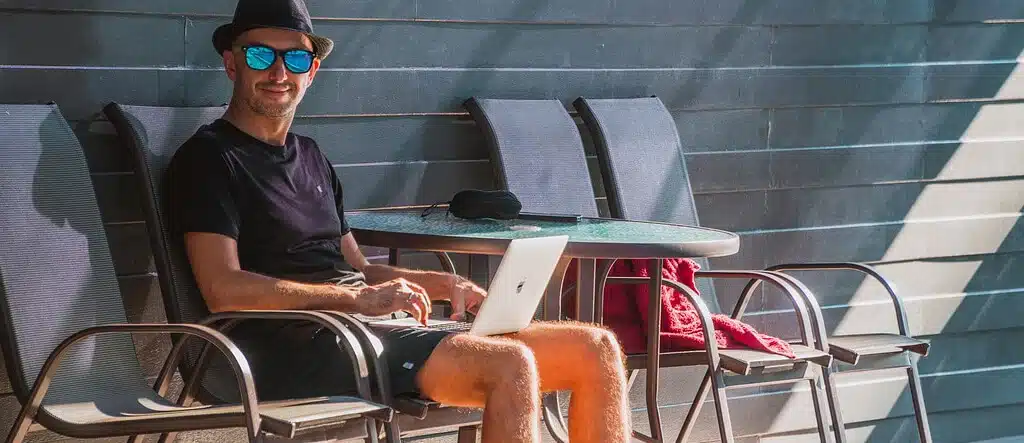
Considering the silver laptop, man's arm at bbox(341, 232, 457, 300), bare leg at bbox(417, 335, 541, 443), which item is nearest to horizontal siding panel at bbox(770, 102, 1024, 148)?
man's arm at bbox(341, 232, 457, 300)

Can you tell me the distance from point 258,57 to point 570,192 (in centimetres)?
117

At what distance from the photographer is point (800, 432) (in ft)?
16.6

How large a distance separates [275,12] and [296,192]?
16.5 inches

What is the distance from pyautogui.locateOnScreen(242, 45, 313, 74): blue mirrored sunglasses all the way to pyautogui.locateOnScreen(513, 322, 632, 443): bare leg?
2.65 feet

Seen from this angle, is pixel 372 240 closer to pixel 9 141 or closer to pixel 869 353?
pixel 9 141

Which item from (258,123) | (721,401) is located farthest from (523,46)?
(721,401)

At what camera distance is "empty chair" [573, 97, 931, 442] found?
168 inches

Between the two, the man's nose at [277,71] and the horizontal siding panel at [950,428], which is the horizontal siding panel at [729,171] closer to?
the horizontal siding panel at [950,428]

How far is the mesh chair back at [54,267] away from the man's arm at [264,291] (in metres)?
0.22

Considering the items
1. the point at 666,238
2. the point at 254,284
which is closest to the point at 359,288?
the point at 254,284

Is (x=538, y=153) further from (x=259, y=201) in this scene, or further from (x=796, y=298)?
(x=259, y=201)

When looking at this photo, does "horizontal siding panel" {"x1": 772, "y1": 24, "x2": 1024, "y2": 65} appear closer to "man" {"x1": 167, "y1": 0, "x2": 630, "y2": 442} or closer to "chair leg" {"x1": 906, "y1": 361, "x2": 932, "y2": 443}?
"chair leg" {"x1": 906, "y1": 361, "x2": 932, "y2": 443}

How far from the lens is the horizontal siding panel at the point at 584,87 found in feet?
13.0

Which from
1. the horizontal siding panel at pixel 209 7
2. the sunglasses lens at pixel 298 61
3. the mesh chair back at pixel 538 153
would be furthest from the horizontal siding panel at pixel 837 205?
the sunglasses lens at pixel 298 61
